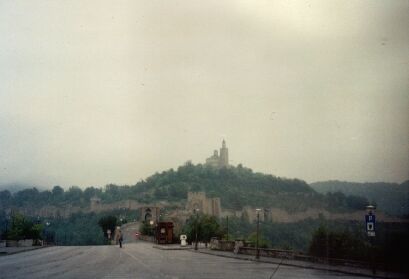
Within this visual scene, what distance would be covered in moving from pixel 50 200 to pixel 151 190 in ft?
133

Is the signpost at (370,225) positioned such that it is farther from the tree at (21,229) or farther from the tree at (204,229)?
the tree at (21,229)

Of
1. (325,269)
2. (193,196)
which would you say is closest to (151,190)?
(193,196)

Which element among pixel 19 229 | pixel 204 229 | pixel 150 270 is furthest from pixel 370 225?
pixel 19 229

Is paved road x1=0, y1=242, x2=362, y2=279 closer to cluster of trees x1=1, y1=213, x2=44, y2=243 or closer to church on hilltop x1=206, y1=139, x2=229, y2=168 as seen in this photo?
cluster of trees x1=1, y1=213, x2=44, y2=243

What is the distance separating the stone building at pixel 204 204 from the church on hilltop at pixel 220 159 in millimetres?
34502

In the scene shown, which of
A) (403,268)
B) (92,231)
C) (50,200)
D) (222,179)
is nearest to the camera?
(403,268)

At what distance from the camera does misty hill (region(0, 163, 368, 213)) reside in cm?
10150

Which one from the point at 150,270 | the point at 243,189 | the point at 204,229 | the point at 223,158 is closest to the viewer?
the point at 150,270

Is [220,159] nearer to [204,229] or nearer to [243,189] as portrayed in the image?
[243,189]

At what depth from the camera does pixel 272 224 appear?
9794 centimetres

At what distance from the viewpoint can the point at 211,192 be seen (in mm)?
153625

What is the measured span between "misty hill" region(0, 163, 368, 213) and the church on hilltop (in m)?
4.23

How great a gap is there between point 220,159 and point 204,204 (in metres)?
45.8

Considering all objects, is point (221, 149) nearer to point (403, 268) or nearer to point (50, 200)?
point (50, 200)
